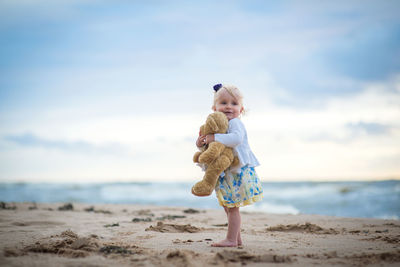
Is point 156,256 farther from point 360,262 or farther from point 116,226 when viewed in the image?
point 116,226

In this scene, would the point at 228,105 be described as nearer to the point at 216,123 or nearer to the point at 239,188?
the point at 216,123

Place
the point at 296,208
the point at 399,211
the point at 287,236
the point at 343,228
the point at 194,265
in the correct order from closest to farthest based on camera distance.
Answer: the point at 194,265 → the point at 287,236 → the point at 343,228 → the point at 399,211 → the point at 296,208

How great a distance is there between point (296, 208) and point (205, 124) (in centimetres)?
1125

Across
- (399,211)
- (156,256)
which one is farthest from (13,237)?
(399,211)

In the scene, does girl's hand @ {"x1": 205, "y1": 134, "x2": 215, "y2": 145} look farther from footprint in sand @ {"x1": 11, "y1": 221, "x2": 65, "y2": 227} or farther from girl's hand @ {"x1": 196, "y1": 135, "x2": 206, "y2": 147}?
footprint in sand @ {"x1": 11, "y1": 221, "x2": 65, "y2": 227}

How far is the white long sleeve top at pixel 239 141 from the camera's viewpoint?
369cm

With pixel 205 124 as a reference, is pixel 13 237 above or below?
below

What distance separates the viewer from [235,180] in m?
3.81

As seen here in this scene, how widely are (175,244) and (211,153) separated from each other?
1.19m

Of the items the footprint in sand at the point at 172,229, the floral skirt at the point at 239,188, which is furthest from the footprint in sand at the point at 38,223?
the floral skirt at the point at 239,188

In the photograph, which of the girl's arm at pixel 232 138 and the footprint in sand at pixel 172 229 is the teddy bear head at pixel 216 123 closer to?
the girl's arm at pixel 232 138

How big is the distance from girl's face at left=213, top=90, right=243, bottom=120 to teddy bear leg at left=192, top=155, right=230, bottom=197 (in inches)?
23.4

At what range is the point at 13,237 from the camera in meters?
4.19

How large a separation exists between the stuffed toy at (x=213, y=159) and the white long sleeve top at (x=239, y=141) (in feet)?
0.20
